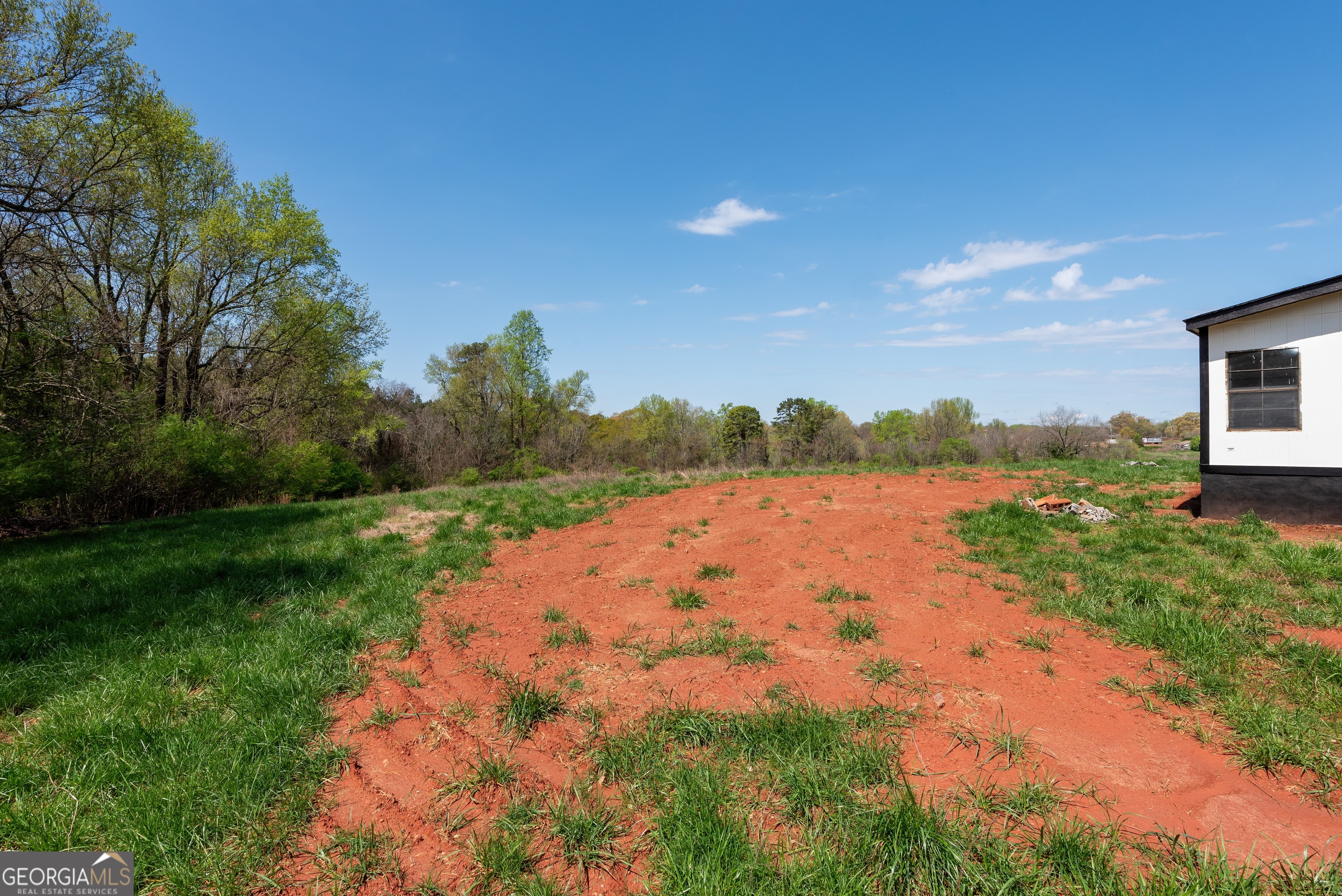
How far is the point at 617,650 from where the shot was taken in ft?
14.3

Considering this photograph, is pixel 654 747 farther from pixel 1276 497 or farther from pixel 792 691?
pixel 1276 497

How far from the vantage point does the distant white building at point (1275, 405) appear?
807 centimetres

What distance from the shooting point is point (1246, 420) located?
28.5ft

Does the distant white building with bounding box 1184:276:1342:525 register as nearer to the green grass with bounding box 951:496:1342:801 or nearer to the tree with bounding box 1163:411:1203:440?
the green grass with bounding box 951:496:1342:801

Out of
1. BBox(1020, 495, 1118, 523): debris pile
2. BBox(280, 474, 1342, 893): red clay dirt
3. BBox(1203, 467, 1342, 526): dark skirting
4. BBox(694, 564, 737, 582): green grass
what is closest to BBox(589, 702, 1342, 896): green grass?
→ BBox(280, 474, 1342, 893): red clay dirt

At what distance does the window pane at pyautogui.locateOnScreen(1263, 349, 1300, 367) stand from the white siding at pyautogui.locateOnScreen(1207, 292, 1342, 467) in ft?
0.16

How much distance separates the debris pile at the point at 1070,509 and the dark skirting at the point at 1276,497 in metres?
1.54

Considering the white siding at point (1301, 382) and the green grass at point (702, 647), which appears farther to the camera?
the white siding at point (1301, 382)

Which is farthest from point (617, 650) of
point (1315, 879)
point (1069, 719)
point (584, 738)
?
point (1315, 879)

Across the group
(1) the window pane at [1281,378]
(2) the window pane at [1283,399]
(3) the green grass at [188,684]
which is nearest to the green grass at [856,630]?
(3) the green grass at [188,684]

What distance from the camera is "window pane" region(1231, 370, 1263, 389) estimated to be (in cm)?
862

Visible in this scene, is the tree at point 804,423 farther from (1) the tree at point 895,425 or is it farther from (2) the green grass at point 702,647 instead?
(2) the green grass at point 702,647

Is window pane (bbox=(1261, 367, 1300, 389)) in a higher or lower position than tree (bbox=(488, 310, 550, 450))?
lower

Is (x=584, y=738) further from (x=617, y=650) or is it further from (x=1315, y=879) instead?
(x=1315, y=879)
